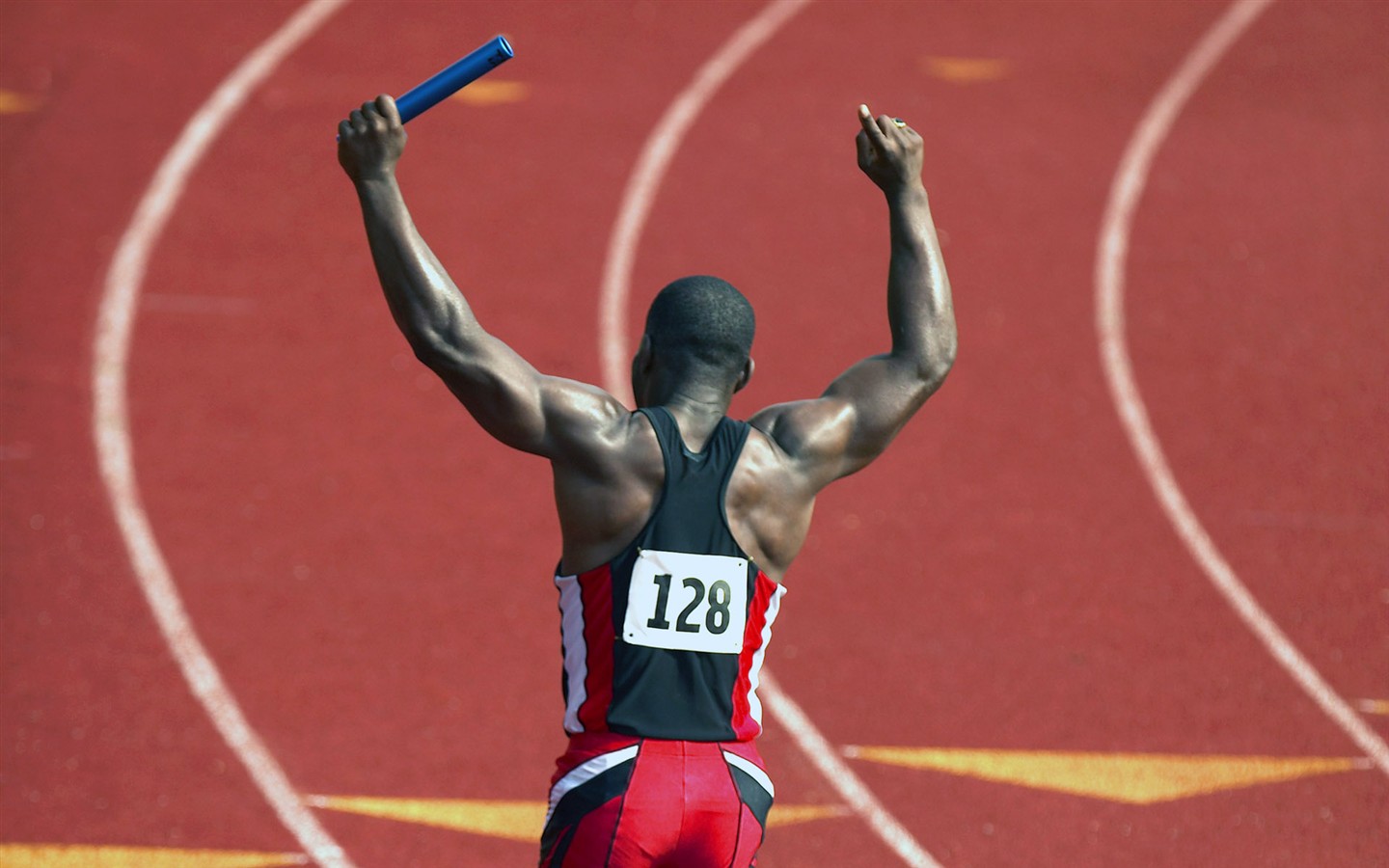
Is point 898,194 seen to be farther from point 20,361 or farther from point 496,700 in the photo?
point 20,361

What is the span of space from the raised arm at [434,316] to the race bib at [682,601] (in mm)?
284

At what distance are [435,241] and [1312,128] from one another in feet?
18.3

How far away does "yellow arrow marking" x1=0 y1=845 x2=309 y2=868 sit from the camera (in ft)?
16.4

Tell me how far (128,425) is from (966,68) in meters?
5.76

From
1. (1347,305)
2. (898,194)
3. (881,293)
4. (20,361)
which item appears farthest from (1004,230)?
(898,194)

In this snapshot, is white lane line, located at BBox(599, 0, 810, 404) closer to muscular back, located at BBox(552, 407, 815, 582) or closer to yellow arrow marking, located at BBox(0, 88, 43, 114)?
yellow arrow marking, located at BBox(0, 88, 43, 114)

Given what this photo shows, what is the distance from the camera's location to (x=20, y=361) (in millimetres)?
7430

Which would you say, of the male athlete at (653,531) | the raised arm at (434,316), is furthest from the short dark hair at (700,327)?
the raised arm at (434,316)

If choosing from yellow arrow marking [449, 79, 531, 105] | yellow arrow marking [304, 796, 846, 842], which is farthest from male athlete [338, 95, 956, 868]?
yellow arrow marking [449, 79, 531, 105]

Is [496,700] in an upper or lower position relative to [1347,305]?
lower

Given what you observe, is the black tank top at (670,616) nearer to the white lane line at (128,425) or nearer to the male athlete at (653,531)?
the male athlete at (653,531)

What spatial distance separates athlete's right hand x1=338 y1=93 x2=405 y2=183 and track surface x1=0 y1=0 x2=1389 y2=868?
2.91 metres

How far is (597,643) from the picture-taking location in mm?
3035

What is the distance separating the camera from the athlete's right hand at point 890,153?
10.9ft
